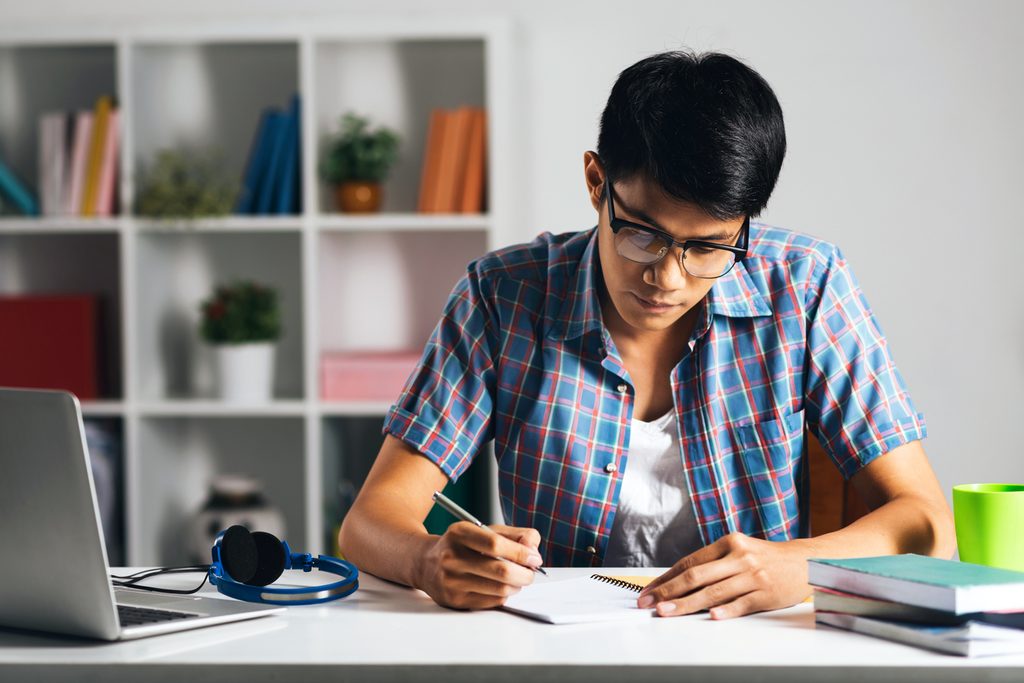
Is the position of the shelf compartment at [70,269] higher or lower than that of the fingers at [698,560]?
higher

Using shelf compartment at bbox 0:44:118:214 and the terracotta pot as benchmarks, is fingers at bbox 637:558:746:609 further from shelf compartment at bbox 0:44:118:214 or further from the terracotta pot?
shelf compartment at bbox 0:44:118:214

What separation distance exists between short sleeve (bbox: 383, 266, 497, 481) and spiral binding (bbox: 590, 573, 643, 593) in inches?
12.6

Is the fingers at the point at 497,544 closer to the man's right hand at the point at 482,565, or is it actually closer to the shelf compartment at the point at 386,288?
the man's right hand at the point at 482,565

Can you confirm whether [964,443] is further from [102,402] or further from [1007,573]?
[102,402]

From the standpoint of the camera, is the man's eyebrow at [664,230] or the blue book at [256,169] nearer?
the man's eyebrow at [664,230]

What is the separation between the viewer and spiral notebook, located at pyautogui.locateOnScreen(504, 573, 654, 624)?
3.40 feet

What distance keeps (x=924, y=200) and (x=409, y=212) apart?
138 cm

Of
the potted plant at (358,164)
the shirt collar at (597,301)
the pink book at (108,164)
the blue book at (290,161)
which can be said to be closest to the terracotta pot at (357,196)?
the potted plant at (358,164)

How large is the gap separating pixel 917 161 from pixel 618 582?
2.00 m

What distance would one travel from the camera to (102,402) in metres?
2.83

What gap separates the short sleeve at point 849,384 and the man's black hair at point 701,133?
28cm

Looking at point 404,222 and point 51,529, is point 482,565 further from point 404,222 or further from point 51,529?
point 404,222

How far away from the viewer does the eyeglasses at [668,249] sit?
1.29 metres

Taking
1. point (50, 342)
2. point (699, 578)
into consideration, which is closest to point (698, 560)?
point (699, 578)
